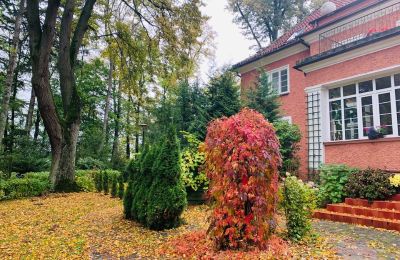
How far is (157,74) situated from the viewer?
15492 millimetres

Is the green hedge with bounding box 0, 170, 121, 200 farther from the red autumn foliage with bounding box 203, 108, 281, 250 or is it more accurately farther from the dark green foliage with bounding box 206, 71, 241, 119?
the red autumn foliage with bounding box 203, 108, 281, 250

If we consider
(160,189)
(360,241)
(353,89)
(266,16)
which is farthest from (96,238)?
(266,16)

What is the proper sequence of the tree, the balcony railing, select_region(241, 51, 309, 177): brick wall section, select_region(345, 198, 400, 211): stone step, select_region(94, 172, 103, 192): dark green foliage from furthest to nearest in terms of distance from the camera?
the tree
select_region(241, 51, 309, 177): brick wall section
select_region(94, 172, 103, 192): dark green foliage
the balcony railing
select_region(345, 198, 400, 211): stone step

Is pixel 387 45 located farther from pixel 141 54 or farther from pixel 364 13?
pixel 141 54

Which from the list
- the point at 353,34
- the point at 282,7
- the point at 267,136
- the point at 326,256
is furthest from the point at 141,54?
the point at 282,7

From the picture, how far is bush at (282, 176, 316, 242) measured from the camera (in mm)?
5145

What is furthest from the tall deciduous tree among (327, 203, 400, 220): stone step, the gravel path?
(327, 203, 400, 220): stone step

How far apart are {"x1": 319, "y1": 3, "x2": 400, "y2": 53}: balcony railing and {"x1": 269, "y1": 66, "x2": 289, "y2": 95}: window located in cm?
287

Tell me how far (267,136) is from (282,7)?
2422 centimetres

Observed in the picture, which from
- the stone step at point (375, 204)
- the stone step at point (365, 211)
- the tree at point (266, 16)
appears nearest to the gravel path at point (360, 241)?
the stone step at point (365, 211)

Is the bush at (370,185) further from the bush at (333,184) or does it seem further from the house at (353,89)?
the house at (353,89)

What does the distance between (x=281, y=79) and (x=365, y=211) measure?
10.3 m

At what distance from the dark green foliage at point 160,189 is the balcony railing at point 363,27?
356 inches

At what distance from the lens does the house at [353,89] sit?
344 inches
